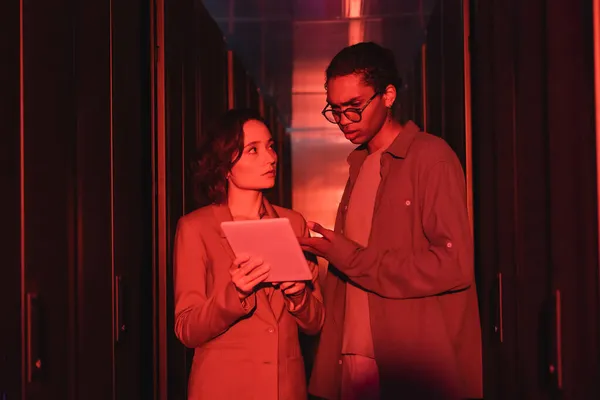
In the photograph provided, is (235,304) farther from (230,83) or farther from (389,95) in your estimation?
(230,83)

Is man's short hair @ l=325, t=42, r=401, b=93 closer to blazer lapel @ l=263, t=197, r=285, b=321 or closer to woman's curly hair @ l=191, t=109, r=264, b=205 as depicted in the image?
woman's curly hair @ l=191, t=109, r=264, b=205

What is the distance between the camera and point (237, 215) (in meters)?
2.58

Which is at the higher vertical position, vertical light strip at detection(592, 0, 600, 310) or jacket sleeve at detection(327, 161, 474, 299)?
vertical light strip at detection(592, 0, 600, 310)

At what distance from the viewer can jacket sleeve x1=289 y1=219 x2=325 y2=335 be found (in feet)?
7.89

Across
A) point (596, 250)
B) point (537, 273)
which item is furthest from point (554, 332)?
point (596, 250)

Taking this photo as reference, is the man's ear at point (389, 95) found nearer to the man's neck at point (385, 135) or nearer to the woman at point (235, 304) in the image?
the man's neck at point (385, 135)

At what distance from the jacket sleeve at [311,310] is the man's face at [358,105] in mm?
473

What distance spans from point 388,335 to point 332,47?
3.78 metres

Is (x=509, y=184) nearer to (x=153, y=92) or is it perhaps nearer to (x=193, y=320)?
(x=193, y=320)

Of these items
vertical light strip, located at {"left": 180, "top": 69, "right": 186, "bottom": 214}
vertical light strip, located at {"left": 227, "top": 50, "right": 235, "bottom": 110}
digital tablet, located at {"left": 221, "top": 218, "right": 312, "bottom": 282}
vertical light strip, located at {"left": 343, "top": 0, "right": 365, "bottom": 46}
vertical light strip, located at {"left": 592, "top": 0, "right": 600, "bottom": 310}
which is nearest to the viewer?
vertical light strip, located at {"left": 592, "top": 0, "right": 600, "bottom": 310}

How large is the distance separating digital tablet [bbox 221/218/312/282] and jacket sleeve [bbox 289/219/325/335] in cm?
19

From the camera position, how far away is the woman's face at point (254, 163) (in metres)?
2.52

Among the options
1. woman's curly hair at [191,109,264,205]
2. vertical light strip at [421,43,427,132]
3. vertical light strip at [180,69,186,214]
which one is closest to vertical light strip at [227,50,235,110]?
vertical light strip at [421,43,427,132]

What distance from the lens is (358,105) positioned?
8.34 ft
